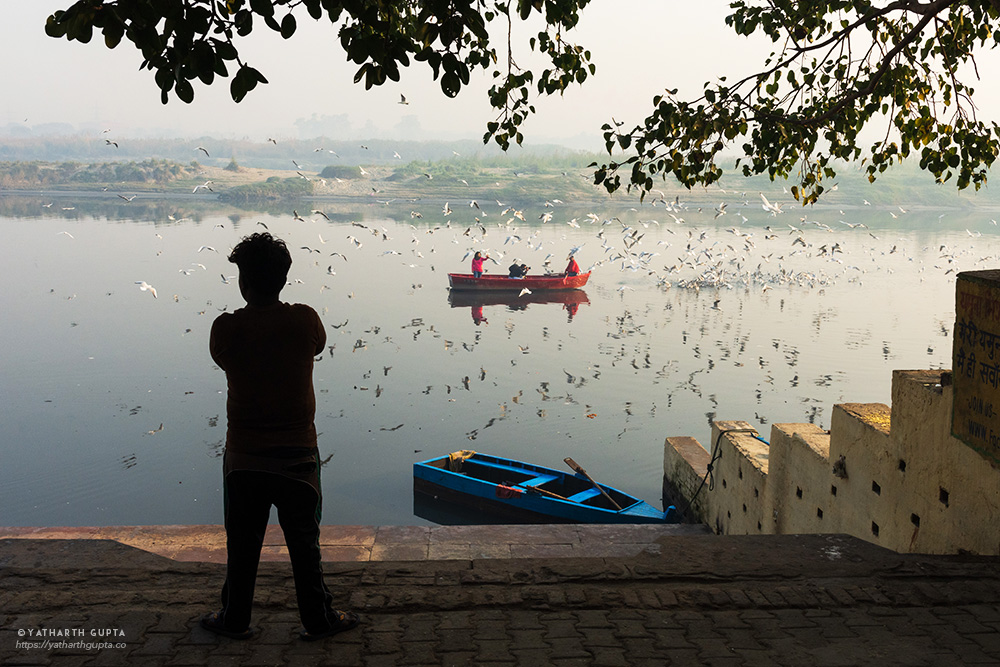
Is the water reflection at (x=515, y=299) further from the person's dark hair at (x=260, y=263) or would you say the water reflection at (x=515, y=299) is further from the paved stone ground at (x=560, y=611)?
the person's dark hair at (x=260, y=263)

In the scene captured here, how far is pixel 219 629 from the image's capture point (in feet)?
12.0

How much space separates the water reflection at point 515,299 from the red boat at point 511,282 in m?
0.30

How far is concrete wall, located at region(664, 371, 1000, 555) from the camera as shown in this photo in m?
5.02

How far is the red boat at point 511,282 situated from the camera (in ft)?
110

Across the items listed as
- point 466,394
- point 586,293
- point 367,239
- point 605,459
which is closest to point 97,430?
point 466,394

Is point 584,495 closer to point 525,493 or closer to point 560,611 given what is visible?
point 525,493

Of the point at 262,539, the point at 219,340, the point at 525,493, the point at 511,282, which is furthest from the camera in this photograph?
the point at 511,282

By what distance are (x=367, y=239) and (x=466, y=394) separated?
34850 mm

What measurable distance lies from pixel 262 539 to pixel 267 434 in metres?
0.47

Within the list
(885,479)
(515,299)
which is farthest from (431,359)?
(885,479)

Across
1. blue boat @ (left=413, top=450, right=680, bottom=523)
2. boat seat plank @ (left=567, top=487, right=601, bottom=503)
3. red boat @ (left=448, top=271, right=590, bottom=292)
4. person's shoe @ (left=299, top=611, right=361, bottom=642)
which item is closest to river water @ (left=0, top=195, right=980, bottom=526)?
red boat @ (left=448, top=271, right=590, bottom=292)

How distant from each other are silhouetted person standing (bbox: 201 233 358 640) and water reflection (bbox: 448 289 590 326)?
29.0 m

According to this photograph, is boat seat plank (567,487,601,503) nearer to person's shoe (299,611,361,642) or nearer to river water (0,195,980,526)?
river water (0,195,980,526)

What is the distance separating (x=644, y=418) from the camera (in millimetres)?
19688
